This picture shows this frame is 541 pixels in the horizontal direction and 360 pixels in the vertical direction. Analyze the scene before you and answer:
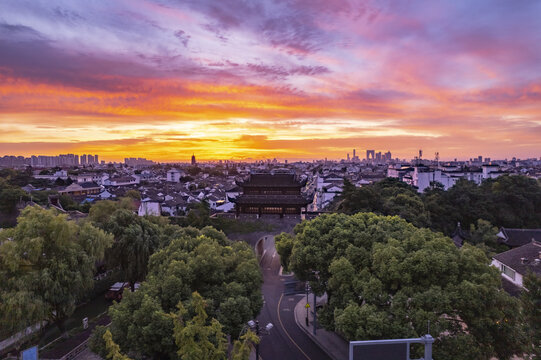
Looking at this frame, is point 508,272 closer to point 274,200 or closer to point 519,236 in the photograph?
point 519,236

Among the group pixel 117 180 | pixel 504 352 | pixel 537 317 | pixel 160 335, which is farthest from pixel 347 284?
pixel 117 180

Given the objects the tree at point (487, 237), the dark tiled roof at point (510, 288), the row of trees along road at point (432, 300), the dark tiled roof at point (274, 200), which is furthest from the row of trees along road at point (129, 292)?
the tree at point (487, 237)

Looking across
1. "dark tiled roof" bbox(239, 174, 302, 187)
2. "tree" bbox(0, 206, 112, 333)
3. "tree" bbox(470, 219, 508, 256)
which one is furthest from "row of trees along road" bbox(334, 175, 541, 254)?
"tree" bbox(0, 206, 112, 333)

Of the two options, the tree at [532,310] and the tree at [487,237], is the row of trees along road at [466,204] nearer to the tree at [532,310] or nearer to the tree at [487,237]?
the tree at [487,237]

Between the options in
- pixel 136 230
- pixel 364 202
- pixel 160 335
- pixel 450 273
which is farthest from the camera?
pixel 364 202

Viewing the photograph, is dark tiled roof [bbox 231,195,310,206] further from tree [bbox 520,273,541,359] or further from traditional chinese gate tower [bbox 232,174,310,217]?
tree [bbox 520,273,541,359]

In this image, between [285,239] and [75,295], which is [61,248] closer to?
[75,295]
